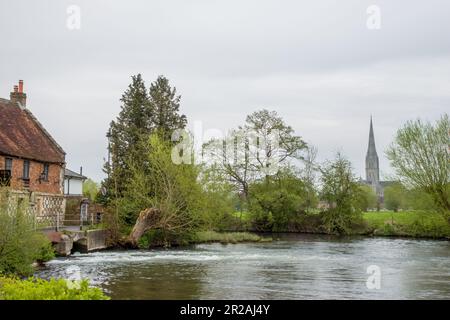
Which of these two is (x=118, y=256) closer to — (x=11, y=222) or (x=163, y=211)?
(x=163, y=211)

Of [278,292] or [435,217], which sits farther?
[435,217]

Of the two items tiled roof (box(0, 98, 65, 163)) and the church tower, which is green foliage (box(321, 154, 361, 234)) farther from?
the church tower

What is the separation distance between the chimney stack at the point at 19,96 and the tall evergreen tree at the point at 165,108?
36.1 feet

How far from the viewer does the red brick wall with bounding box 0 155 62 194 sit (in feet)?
123

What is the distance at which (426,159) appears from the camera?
45.9 metres

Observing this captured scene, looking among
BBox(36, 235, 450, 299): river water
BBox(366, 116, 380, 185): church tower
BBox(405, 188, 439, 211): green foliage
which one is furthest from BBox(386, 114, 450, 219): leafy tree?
BBox(366, 116, 380, 185): church tower

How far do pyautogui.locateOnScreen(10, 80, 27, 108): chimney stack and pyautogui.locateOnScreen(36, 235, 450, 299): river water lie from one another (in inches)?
700

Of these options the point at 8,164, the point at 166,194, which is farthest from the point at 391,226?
the point at 8,164

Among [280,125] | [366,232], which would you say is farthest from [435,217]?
[280,125]

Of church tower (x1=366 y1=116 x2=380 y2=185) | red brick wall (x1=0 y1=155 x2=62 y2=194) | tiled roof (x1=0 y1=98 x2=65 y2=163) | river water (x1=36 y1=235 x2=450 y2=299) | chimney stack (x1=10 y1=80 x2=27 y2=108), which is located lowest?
river water (x1=36 y1=235 x2=450 y2=299)

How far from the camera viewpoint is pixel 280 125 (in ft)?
211

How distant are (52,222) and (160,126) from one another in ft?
48.9

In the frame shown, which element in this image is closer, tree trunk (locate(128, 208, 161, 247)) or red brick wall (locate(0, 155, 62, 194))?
red brick wall (locate(0, 155, 62, 194))

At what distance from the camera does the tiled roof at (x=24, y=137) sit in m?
38.3
